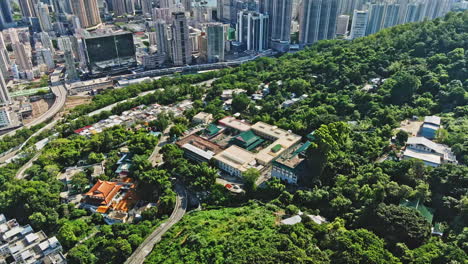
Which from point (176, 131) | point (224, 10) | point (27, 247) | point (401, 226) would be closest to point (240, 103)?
point (176, 131)

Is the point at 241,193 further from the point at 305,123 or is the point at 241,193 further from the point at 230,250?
the point at 305,123

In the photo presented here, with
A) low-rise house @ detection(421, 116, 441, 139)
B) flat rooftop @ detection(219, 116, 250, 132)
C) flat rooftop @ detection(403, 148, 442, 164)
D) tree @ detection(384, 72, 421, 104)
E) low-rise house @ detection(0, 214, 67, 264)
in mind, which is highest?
tree @ detection(384, 72, 421, 104)

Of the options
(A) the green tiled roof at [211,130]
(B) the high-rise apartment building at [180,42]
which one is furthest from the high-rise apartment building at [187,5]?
(A) the green tiled roof at [211,130]

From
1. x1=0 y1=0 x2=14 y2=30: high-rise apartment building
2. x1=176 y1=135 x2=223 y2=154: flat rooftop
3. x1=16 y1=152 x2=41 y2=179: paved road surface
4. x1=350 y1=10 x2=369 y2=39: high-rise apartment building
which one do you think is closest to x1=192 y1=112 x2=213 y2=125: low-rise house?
x1=176 y1=135 x2=223 y2=154: flat rooftop

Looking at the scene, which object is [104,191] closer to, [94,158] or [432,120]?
[94,158]

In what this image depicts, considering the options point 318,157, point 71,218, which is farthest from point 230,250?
point 71,218

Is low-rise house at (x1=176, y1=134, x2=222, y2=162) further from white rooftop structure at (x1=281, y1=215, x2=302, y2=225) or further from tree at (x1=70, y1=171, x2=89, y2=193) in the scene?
white rooftop structure at (x1=281, y1=215, x2=302, y2=225)
